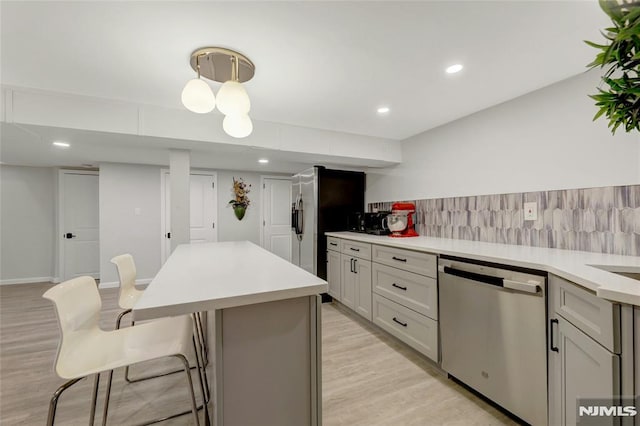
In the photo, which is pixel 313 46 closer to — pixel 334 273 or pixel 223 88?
pixel 223 88

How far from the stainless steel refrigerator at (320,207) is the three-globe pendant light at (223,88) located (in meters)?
1.88

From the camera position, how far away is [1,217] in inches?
175

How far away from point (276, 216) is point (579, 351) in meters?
5.03

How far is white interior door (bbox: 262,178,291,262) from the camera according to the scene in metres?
5.55

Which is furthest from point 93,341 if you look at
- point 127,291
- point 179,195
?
point 179,195

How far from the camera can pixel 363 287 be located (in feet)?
9.19

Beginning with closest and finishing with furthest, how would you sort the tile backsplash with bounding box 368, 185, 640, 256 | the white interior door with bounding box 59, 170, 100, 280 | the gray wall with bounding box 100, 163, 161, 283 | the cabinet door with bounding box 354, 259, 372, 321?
the tile backsplash with bounding box 368, 185, 640, 256 → the cabinet door with bounding box 354, 259, 372, 321 → the gray wall with bounding box 100, 163, 161, 283 → the white interior door with bounding box 59, 170, 100, 280

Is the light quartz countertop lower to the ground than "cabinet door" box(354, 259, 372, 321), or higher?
higher

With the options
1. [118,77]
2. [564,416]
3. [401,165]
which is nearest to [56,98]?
[118,77]

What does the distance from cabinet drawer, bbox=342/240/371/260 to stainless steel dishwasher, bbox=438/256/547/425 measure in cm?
91

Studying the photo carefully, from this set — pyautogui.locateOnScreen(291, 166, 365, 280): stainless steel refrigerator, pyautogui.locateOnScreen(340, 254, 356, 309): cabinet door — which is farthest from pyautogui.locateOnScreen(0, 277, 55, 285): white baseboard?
pyautogui.locateOnScreen(340, 254, 356, 309): cabinet door

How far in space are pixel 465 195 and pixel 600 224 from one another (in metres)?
1.04

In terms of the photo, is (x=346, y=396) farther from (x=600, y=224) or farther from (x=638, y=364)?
(x=600, y=224)

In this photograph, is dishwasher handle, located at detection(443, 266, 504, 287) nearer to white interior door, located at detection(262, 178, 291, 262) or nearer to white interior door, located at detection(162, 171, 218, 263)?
white interior door, located at detection(262, 178, 291, 262)
